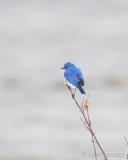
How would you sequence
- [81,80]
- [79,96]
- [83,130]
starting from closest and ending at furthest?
[81,80], [83,130], [79,96]

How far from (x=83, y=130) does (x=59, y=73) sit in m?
5.48

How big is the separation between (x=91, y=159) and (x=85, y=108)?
25.2 feet

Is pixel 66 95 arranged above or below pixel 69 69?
above

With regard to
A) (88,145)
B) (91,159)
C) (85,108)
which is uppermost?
(88,145)

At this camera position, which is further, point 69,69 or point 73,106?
point 73,106

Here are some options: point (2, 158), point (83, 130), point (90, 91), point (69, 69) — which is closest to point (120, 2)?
point (90, 91)

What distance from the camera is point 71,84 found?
163 inches

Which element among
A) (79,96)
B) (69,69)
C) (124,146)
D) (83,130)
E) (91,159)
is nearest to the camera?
(69,69)

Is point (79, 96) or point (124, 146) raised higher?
point (79, 96)

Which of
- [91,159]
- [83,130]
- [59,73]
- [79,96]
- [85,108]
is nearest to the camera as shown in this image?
[85,108]

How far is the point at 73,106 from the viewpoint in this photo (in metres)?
15.1

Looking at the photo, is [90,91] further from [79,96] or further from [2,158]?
[2,158]

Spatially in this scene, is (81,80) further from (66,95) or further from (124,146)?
(66,95)

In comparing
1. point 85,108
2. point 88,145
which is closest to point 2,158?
point 88,145
